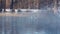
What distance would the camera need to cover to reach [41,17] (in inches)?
70.9

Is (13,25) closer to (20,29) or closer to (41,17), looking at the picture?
(20,29)

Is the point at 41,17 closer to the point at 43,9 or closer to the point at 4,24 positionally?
the point at 43,9

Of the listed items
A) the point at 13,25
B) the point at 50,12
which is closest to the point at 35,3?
the point at 50,12

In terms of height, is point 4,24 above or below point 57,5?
below

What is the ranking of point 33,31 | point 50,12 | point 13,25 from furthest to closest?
point 50,12 → point 13,25 → point 33,31

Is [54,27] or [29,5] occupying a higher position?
[29,5]

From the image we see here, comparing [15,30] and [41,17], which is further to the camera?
[41,17]

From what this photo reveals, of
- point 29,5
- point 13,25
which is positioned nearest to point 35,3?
point 29,5

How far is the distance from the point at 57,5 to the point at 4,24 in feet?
2.04

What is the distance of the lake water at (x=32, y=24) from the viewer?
4.98ft

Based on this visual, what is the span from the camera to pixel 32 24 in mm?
1675

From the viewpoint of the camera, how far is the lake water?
1.52m

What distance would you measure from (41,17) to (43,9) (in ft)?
0.32

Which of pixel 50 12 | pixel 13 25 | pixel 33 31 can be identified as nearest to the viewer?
pixel 33 31
